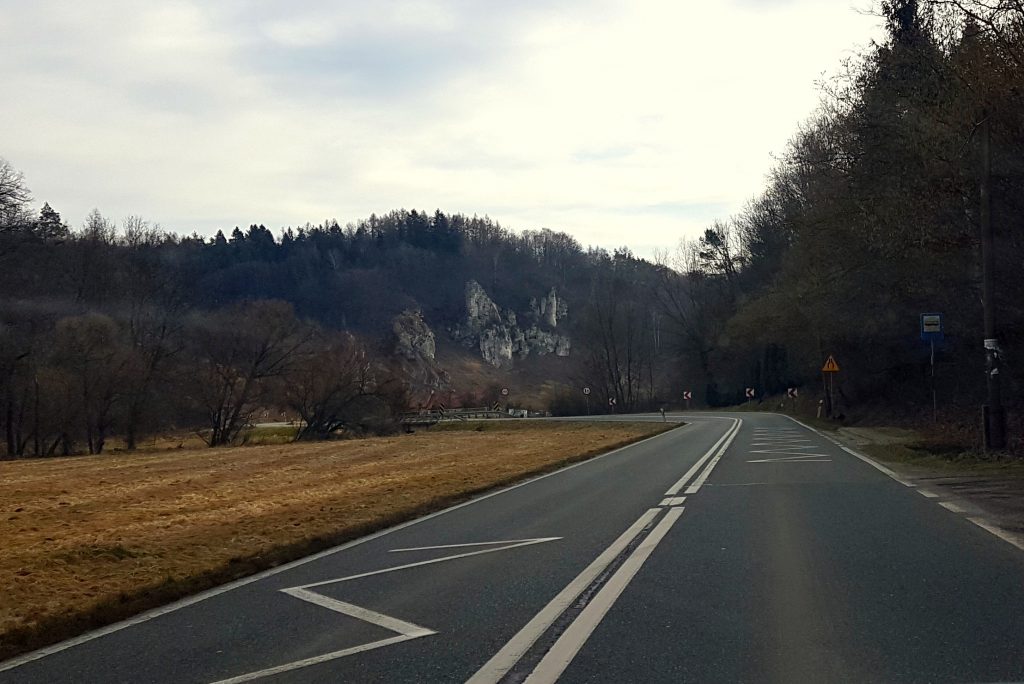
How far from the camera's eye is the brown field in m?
8.70

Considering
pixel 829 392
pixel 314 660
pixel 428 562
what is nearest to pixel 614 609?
pixel 314 660

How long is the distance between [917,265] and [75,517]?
78.6ft

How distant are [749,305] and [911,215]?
35.2 m

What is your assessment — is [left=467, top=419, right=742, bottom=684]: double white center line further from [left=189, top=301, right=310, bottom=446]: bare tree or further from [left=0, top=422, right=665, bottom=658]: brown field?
[left=189, top=301, right=310, bottom=446]: bare tree

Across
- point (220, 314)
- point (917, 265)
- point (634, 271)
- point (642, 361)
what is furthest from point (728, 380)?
point (917, 265)

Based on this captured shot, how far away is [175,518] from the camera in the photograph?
48.0ft

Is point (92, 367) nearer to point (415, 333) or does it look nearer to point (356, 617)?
point (356, 617)

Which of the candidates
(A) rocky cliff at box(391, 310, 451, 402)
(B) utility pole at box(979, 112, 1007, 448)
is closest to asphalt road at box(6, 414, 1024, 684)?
(B) utility pole at box(979, 112, 1007, 448)

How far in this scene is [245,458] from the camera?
32688 mm

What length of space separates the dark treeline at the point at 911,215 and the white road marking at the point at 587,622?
12.2m

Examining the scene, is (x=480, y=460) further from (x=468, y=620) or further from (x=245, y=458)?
(x=468, y=620)

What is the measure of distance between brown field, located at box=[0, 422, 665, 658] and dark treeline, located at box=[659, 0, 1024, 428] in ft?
35.8

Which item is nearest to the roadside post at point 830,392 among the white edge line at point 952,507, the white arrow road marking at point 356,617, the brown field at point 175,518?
the brown field at point 175,518

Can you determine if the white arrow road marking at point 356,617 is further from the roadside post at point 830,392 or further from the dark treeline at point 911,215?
the roadside post at point 830,392
